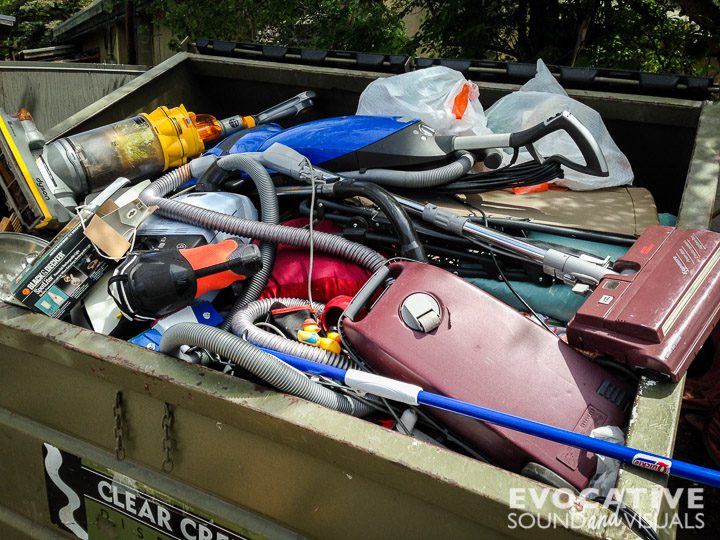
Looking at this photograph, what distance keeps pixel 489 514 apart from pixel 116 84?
9.79 feet

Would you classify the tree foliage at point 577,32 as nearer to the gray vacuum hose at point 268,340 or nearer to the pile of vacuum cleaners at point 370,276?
the pile of vacuum cleaners at point 370,276

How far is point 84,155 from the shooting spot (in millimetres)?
2570

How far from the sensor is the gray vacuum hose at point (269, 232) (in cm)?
201

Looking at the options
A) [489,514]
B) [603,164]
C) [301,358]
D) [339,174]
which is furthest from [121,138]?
[489,514]

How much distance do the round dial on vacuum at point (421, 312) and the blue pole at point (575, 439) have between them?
0.48 ft

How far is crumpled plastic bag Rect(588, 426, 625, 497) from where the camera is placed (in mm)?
1308

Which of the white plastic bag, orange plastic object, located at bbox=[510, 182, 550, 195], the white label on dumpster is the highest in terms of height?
the white plastic bag

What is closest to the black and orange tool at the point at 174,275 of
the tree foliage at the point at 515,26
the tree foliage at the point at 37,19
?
the tree foliage at the point at 515,26

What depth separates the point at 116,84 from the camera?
137 inches

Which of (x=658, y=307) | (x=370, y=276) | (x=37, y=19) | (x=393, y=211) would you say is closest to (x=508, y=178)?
(x=393, y=211)

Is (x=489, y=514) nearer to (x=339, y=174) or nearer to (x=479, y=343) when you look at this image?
(x=479, y=343)

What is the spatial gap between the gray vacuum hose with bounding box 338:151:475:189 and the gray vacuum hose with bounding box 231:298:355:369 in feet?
2.06

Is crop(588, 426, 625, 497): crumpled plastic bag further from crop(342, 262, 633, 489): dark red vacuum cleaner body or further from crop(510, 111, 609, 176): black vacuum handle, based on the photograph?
crop(510, 111, 609, 176): black vacuum handle

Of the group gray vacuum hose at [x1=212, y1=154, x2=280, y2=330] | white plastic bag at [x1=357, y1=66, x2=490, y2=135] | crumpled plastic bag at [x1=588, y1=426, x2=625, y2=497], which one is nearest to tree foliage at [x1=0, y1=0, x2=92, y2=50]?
white plastic bag at [x1=357, y1=66, x2=490, y2=135]
